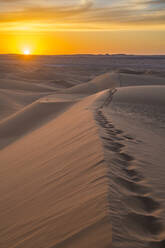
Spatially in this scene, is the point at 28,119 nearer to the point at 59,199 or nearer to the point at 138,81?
the point at 59,199

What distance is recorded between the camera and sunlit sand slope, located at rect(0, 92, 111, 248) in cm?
166

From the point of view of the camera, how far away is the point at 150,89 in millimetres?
10383

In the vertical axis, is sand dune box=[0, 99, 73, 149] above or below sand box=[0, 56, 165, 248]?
below

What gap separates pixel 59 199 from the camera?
7.23ft

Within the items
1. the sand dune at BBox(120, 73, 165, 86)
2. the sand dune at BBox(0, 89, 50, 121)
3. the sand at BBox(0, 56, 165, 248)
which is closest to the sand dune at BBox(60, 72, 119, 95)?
the sand dune at BBox(120, 73, 165, 86)

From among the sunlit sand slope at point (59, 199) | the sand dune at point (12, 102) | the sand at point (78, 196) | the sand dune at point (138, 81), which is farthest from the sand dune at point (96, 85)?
the sunlit sand slope at point (59, 199)

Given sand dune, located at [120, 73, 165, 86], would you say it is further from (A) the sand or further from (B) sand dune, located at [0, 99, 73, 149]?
(A) the sand

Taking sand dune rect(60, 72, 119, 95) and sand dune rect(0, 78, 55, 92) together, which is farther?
sand dune rect(0, 78, 55, 92)

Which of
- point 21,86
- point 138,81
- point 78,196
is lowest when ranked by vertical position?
point 138,81

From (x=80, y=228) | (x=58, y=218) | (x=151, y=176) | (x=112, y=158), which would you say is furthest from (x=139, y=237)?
(x=112, y=158)

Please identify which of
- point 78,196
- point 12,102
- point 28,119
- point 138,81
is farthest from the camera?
point 138,81

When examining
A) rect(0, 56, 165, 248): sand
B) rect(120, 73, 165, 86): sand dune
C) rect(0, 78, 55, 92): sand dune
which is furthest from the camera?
rect(0, 78, 55, 92): sand dune

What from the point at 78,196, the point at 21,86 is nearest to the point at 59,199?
the point at 78,196

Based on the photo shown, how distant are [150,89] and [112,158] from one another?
8.05 meters
